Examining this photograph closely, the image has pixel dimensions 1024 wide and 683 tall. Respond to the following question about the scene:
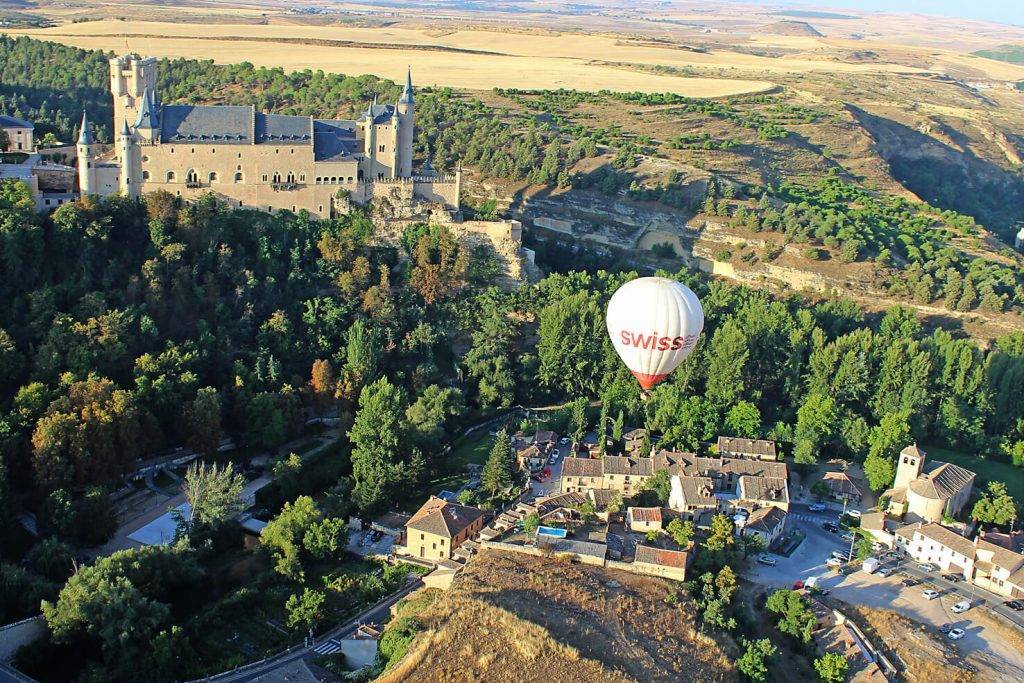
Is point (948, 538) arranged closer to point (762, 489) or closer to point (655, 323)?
point (762, 489)

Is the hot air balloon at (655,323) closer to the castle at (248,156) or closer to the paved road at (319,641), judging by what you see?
the paved road at (319,641)

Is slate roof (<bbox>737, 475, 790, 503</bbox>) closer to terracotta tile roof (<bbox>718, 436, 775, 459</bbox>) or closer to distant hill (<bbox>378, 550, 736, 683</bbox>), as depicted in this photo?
terracotta tile roof (<bbox>718, 436, 775, 459</bbox>)

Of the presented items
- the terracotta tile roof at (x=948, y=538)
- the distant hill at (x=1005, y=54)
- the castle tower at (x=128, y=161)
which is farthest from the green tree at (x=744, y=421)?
the distant hill at (x=1005, y=54)

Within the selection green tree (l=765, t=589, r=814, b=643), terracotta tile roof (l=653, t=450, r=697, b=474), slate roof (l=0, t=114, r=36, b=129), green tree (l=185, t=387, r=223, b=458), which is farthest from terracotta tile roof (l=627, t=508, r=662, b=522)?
slate roof (l=0, t=114, r=36, b=129)

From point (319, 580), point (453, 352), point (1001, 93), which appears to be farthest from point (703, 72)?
point (319, 580)

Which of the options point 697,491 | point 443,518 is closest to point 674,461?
point 697,491

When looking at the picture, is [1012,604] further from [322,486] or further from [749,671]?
[322,486]

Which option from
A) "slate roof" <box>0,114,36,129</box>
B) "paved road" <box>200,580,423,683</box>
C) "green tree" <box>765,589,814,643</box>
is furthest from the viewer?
"slate roof" <box>0,114,36,129</box>
